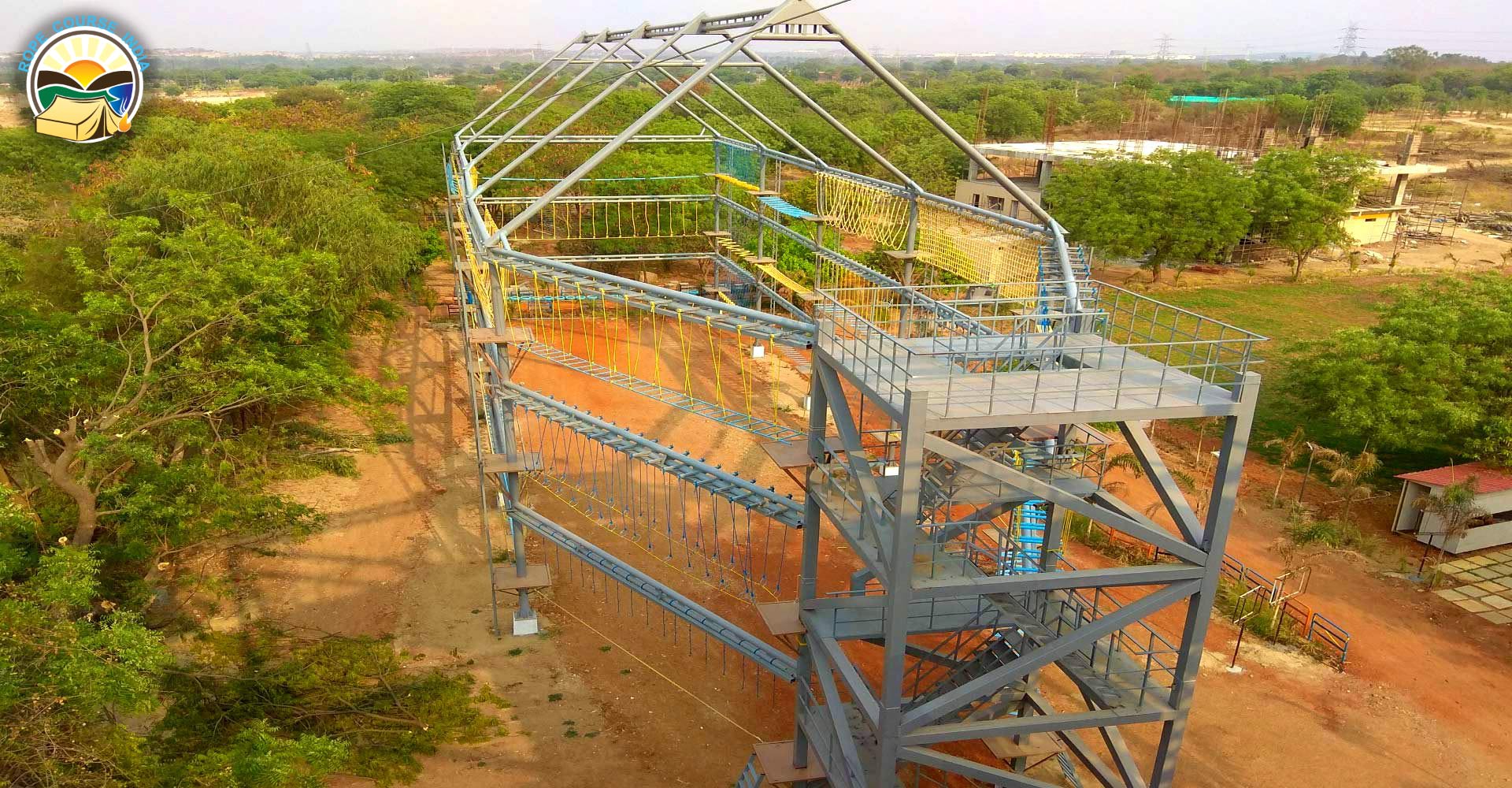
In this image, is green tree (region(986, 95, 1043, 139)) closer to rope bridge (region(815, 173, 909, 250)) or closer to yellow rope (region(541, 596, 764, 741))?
rope bridge (region(815, 173, 909, 250))

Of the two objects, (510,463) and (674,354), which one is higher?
(510,463)

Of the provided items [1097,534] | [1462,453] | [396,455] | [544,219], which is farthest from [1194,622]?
[544,219]

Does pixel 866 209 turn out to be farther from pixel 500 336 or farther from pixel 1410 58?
pixel 1410 58

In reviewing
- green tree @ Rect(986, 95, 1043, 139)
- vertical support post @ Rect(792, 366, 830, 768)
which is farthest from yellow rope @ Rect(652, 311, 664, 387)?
green tree @ Rect(986, 95, 1043, 139)

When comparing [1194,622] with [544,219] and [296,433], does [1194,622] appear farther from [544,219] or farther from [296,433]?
[544,219]

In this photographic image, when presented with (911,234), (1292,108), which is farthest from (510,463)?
(1292,108)

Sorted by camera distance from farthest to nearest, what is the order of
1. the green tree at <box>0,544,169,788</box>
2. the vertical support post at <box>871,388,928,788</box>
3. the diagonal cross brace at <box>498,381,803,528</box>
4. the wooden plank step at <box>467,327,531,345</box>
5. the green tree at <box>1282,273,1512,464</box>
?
the green tree at <box>1282,273,1512,464</box>, the wooden plank step at <box>467,327,531,345</box>, the diagonal cross brace at <box>498,381,803,528</box>, the vertical support post at <box>871,388,928,788</box>, the green tree at <box>0,544,169,788</box>
